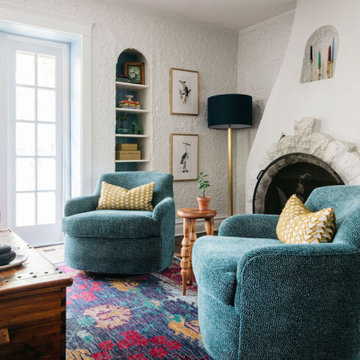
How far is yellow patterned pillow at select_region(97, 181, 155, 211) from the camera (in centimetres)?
324

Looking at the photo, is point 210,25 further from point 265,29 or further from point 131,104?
point 131,104

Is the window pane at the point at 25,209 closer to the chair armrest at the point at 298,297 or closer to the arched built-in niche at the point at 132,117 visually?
the arched built-in niche at the point at 132,117

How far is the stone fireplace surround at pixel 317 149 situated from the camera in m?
3.28

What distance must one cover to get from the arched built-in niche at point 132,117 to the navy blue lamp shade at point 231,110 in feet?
2.50

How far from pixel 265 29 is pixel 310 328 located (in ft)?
13.2

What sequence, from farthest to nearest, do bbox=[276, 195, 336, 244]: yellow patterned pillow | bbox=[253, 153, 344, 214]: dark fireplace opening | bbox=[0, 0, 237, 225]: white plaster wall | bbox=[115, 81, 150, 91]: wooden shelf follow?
1. bbox=[115, 81, 150, 91]: wooden shelf
2. bbox=[0, 0, 237, 225]: white plaster wall
3. bbox=[253, 153, 344, 214]: dark fireplace opening
4. bbox=[276, 195, 336, 244]: yellow patterned pillow

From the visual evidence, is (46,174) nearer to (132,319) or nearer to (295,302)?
(132,319)

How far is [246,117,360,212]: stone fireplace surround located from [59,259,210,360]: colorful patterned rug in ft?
5.50

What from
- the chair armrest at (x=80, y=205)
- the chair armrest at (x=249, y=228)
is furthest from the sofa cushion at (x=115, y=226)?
the chair armrest at (x=249, y=228)

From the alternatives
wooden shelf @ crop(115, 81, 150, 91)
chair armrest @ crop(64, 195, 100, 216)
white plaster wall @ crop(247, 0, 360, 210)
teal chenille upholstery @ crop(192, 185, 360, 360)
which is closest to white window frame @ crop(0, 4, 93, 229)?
wooden shelf @ crop(115, 81, 150, 91)

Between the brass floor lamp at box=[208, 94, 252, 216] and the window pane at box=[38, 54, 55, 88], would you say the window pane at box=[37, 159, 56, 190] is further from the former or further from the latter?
the brass floor lamp at box=[208, 94, 252, 216]

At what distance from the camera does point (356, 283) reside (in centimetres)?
152

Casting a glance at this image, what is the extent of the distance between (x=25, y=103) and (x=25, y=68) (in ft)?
1.16

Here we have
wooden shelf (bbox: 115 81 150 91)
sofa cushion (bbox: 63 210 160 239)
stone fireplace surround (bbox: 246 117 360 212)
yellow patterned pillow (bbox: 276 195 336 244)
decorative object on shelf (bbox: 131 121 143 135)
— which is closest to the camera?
yellow patterned pillow (bbox: 276 195 336 244)
